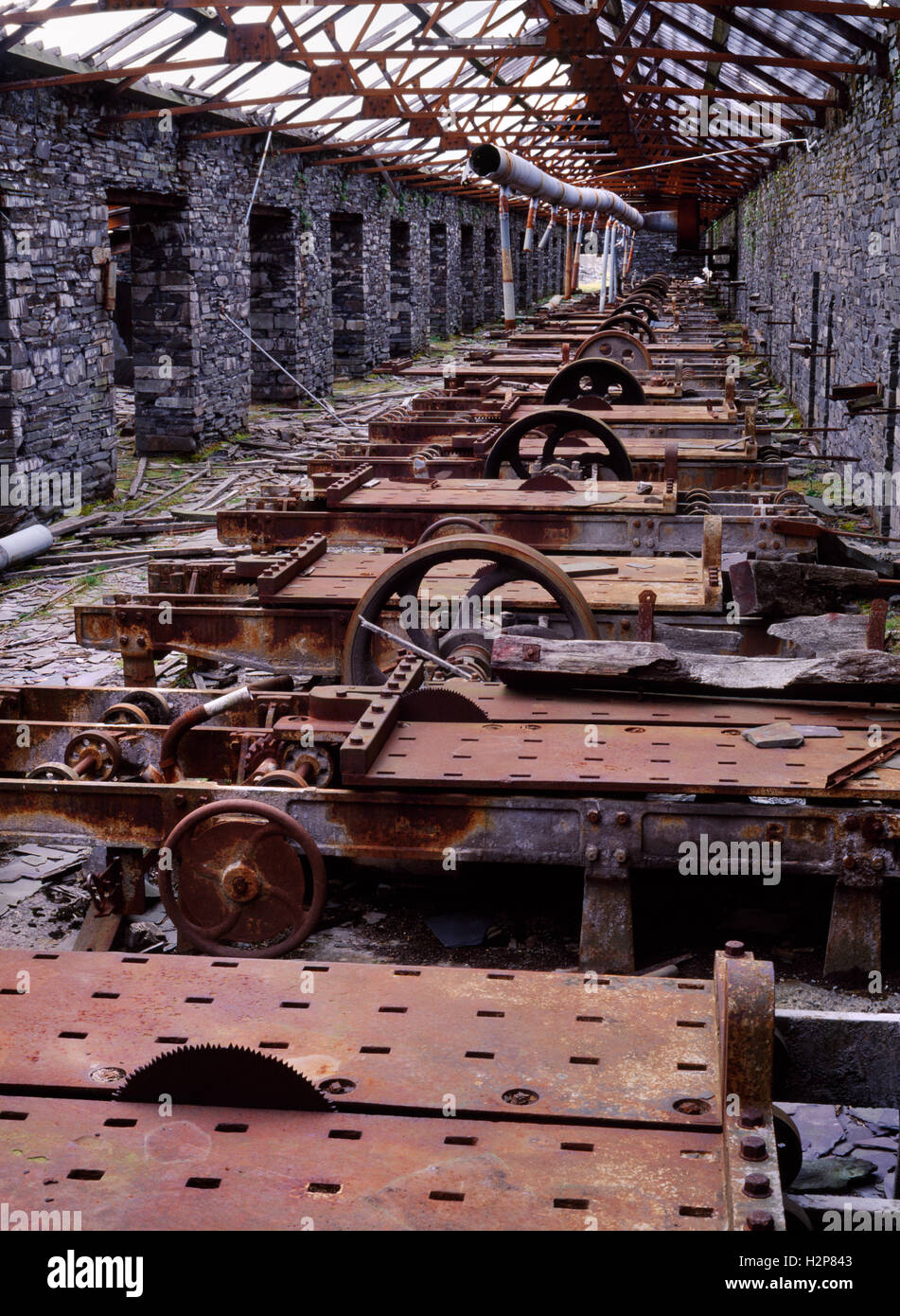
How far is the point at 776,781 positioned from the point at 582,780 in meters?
0.56

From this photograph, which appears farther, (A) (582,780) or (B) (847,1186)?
(A) (582,780)

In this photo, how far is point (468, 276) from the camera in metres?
37.6

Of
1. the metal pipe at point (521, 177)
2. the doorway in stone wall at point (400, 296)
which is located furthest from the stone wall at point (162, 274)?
the metal pipe at point (521, 177)

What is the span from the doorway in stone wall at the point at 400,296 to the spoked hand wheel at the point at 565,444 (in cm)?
2046

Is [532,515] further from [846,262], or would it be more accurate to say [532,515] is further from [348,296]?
[348,296]

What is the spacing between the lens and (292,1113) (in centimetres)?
209

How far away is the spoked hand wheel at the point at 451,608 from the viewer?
4820 mm

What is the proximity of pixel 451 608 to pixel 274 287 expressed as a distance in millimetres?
16888

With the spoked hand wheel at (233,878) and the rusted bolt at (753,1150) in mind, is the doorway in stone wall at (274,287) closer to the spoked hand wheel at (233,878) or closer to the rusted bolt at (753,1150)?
the spoked hand wheel at (233,878)

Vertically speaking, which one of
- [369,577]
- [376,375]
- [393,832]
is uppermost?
[376,375]
